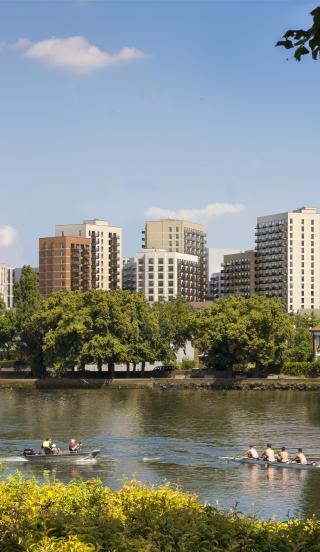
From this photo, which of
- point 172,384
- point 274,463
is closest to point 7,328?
point 172,384

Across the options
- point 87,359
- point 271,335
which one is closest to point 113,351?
point 87,359

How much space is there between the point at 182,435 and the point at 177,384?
66.4 meters

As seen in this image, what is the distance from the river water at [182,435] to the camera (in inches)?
2307

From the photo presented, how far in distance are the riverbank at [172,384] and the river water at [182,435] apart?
4.33 m

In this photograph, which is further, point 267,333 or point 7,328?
point 7,328

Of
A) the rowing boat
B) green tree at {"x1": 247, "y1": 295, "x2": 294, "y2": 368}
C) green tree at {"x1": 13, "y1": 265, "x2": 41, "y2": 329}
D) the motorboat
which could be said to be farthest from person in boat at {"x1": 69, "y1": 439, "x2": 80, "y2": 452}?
green tree at {"x1": 13, "y1": 265, "x2": 41, "y2": 329}

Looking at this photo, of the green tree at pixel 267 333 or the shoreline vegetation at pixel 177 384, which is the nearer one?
the shoreline vegetation at pixel 177 384

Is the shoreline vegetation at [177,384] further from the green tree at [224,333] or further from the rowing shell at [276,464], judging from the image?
the rowing shell at [276,464]

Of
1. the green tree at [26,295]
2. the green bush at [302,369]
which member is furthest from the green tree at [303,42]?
the green tree at [26,295]

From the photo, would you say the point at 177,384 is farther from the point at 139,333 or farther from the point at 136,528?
the point at 136,528

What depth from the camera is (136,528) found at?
60.1ft

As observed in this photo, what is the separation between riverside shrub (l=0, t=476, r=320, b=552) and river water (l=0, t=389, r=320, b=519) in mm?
7629

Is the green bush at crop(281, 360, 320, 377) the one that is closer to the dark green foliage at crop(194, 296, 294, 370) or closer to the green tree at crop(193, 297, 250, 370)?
the dark green foliage at crop(194, 296, 294, 370)

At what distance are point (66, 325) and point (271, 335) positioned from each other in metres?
33.0
